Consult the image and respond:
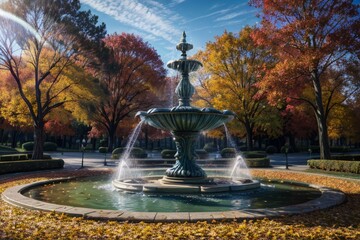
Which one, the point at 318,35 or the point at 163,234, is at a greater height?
the point at 318,35

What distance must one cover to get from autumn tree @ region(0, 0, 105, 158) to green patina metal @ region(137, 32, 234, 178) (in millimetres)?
14098

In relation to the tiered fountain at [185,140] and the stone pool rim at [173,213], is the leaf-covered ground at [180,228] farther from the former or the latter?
the tiered fountain at [185,140]

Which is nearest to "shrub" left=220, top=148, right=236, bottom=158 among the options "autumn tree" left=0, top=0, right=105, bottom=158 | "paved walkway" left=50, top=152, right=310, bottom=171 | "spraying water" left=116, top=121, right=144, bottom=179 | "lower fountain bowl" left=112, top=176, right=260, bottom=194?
"paved walkway" left=50, top=152, right=310, bottom=171

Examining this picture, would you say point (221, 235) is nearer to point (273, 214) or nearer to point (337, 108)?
point (273, 214)

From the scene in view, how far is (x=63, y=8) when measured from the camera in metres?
22.1

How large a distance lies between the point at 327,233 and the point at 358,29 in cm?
1781

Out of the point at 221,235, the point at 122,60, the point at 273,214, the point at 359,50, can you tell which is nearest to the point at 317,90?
the point at 359,50

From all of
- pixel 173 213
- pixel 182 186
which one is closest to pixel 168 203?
pixel 182 186

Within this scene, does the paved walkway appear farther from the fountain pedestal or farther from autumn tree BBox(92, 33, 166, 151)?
the fountain pedestal

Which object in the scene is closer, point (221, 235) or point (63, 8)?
point (221, 235)

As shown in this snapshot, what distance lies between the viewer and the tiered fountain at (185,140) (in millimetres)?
9953

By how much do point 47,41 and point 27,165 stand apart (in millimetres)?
10232

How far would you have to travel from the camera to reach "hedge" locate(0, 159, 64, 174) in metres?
16.5

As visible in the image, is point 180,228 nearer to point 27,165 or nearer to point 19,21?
point 27,165
